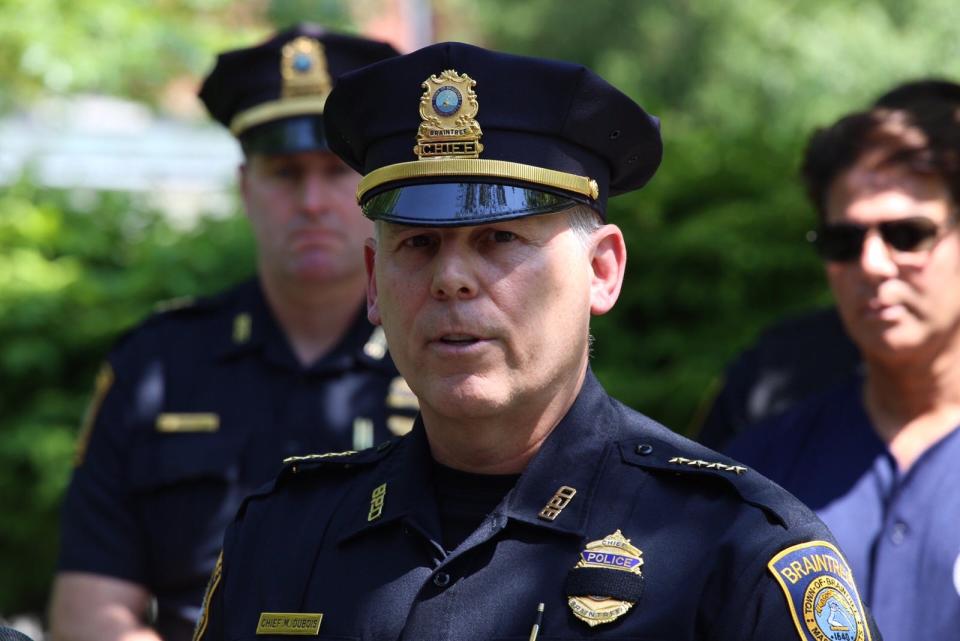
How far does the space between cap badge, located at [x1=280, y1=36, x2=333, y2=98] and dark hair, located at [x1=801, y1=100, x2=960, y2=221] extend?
1.41 m

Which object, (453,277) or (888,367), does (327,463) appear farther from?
(888,367)

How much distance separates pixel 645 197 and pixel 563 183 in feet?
12.0

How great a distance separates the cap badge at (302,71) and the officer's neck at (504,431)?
194 centimetres

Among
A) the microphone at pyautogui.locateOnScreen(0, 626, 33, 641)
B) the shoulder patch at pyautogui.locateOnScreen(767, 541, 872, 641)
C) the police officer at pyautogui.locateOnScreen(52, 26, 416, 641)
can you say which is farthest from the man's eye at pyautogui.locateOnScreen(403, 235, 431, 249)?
the police officer at pyautogui.locateOnScreen(52, 26, 416, 641)

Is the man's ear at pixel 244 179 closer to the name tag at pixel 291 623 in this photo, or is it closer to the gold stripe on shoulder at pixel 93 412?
the gold stripe on shoulder at pixel 93 412

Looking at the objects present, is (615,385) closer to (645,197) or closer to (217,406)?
(645,197)

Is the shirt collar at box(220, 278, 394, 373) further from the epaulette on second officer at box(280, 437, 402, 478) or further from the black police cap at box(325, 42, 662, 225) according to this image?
the black police cap at box(325, 42, 662, 225)

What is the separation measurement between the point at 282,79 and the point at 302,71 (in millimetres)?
63

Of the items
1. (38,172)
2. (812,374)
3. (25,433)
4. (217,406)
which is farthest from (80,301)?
(812,374)

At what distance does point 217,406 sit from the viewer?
414cm

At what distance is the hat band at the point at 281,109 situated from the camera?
420 centimetres

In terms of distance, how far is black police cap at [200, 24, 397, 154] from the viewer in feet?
13.8

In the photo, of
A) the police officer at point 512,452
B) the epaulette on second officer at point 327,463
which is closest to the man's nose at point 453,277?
the police officer at point 512,452

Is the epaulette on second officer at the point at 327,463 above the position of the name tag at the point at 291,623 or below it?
above
